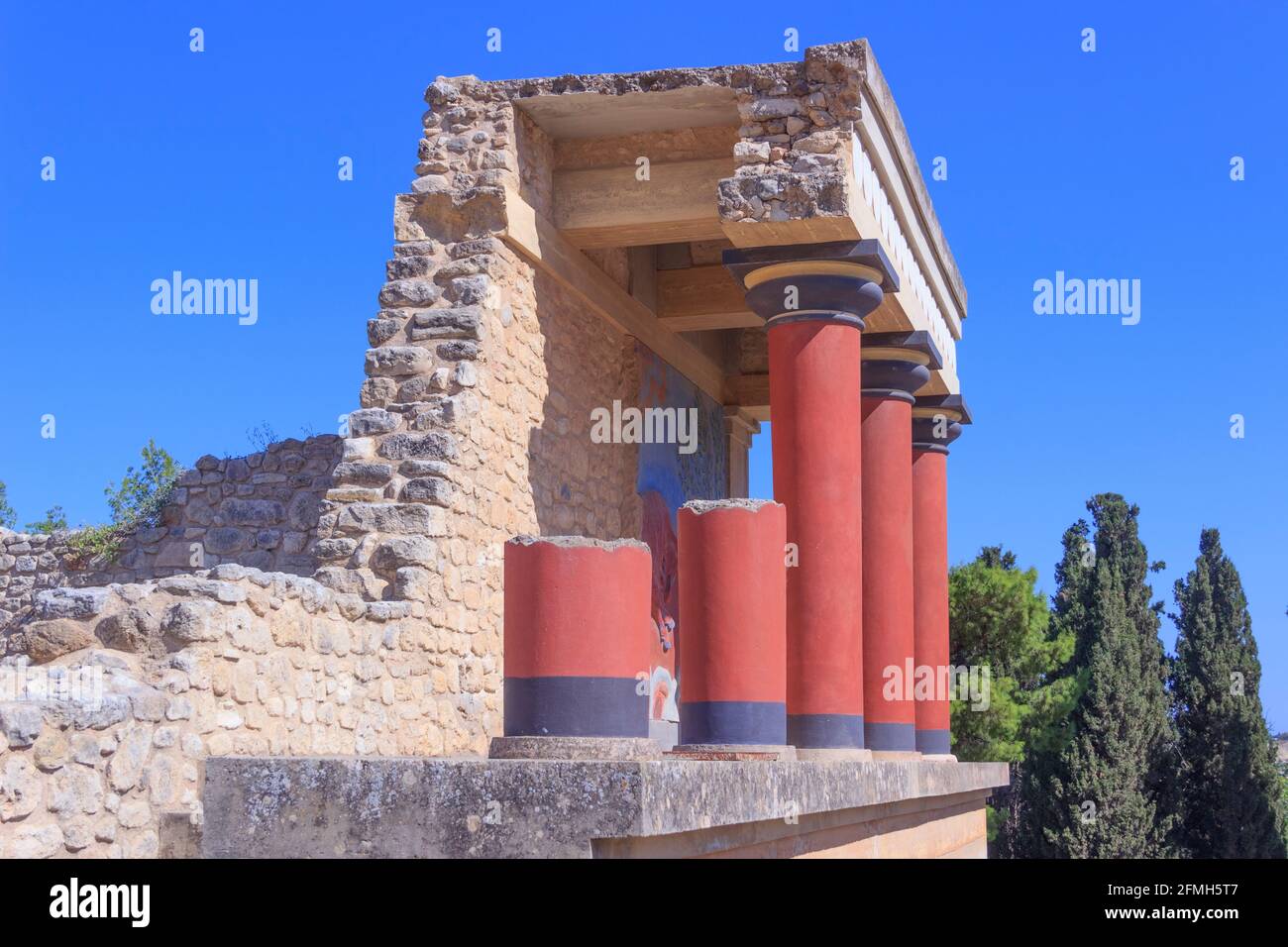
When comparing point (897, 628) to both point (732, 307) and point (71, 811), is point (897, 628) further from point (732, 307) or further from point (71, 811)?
point (71, 811)

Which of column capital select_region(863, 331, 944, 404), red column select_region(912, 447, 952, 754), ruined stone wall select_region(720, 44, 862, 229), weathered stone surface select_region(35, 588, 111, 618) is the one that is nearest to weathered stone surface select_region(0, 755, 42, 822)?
weathered stone surface select_region(35, 588, 111, 618)

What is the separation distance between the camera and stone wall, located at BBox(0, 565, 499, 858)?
193 inches

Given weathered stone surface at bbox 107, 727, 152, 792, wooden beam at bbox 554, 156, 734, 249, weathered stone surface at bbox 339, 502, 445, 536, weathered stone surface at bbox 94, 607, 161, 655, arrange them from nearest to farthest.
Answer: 1. weathered stone surface at bbox 107, 727, 152, 792
2. weathered stone surface at bbox 94, 607, 161, 655
3. weathered stone surface at bbox 339, 502, 445, 536
4. wooden beam at bbox 554, 156, 734, 249

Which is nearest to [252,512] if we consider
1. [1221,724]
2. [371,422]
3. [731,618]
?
[371,422]

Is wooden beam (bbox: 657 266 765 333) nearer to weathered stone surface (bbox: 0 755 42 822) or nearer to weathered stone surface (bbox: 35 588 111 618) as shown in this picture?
weathered stone surface (bbox: 35 588 111 618)

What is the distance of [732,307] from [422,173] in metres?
3.91

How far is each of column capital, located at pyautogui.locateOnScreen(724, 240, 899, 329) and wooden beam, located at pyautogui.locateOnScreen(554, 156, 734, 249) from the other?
89cm

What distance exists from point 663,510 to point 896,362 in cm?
221

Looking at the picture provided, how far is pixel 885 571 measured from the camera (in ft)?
38.9

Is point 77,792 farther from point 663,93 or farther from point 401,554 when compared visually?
point 663,93

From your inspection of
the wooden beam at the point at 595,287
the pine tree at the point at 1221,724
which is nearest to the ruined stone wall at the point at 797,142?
the wooden beam at the point at 595,287

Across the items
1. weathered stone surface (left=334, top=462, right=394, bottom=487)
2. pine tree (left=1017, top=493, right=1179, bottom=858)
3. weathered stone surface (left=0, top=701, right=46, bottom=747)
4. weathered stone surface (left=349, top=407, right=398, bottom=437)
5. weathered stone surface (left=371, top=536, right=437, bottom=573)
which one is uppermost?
weathered stone surface (left=349, top=407, right=398, bottom=437)

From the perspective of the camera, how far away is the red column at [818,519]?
9469 mm
